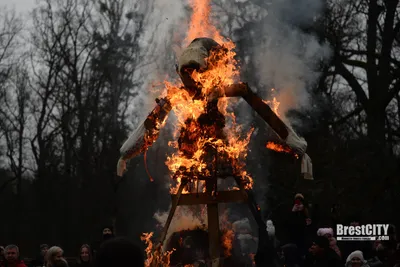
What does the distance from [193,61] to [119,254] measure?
5.54m

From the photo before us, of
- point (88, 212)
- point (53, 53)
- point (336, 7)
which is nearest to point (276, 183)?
point (336, 7)

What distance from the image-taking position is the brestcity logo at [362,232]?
14.1 metres

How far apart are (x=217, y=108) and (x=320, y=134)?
12.0 meters

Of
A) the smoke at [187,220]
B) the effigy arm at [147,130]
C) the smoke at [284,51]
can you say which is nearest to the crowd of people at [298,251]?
the smoke at [187,220]

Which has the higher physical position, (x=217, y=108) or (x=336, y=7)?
(x=336, y=7)

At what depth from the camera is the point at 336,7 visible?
22406 mm

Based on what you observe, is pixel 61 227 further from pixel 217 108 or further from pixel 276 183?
pixel 217 108

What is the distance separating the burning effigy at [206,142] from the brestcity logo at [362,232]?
464cm

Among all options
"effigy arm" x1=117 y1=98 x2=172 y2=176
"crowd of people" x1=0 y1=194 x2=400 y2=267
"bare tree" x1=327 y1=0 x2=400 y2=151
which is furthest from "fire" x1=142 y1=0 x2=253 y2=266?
"bare tree" x1=327 y1=0 x2=400 y2=151

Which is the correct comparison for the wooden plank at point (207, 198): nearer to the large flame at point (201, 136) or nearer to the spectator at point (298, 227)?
the large flame at point (201, 136)

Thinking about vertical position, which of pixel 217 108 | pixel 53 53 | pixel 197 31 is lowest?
pixel 217 108

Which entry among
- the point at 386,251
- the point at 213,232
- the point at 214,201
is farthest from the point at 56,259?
the point at 386,251

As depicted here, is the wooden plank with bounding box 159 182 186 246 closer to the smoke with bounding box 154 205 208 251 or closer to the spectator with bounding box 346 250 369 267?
the smoke with bounding box 154 205 208 251

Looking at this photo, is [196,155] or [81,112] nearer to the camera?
[196,155]
